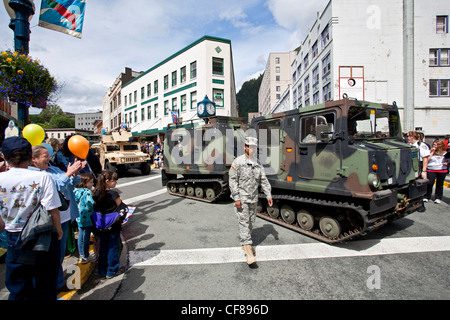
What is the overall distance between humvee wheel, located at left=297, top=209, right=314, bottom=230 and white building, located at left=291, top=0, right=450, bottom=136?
19939 mm

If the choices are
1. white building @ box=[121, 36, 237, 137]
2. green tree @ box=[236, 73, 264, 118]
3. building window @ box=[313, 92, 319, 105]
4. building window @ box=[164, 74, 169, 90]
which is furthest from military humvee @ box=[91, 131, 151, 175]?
green tree @ box=[236, 73, 264, 118]

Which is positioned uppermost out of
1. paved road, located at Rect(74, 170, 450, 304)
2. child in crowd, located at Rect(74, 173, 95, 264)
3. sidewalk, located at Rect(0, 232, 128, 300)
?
child in crowd, located at Rect(74, 173, 95, 264)

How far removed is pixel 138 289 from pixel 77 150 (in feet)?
7.75

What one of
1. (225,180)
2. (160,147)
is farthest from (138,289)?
(160,147)

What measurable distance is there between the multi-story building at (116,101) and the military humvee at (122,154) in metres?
24.2

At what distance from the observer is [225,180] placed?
276 inches

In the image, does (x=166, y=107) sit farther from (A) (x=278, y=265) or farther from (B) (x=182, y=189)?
(A) (x=278, y=265)

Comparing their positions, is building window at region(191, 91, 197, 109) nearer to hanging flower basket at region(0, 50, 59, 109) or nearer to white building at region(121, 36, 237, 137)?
white building at region(121, 36, 237, 137)

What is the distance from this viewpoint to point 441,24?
21.8m

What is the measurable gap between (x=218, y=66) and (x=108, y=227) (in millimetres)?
20850

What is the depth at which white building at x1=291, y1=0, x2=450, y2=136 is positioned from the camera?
21312 millimetres

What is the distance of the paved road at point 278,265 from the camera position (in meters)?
2.95

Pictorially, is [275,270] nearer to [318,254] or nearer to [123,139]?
[318,254]
